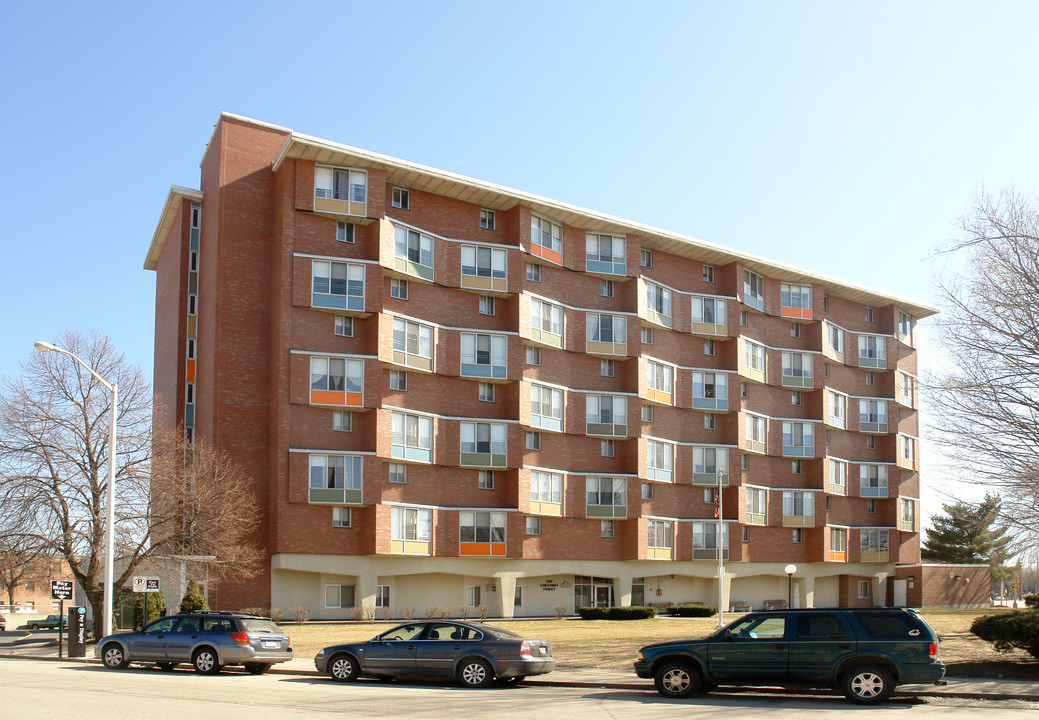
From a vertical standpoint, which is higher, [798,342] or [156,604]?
[798,342]

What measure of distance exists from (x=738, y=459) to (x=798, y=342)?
12107mm

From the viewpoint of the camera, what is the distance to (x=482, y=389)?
57.6 metres

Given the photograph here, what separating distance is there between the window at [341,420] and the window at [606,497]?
1555cm

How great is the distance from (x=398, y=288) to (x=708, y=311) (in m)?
23.7

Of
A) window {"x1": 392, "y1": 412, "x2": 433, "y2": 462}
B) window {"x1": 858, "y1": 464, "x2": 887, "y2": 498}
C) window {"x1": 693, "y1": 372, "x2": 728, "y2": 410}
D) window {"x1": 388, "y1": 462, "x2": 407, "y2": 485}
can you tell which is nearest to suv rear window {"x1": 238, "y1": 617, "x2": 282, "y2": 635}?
window {"x1": 392, "y1": 412, "x2": 433, "y2": 462}

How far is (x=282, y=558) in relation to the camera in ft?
164

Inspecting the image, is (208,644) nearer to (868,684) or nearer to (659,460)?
(868,684)

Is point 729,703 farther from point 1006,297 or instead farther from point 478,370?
point 478,370

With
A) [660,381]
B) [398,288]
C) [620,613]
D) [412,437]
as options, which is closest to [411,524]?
[412,437]

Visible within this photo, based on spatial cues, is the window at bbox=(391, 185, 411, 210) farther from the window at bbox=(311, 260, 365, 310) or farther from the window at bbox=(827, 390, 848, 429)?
the window at bbox=(827, 390, 848, 429)

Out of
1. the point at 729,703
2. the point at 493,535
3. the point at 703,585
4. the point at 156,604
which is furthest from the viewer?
the point at 703,585

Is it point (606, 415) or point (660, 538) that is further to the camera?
point (660, 538)

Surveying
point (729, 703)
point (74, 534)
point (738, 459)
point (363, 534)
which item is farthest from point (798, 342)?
point (729, 703)

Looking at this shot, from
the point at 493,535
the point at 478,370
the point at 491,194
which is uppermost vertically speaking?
the point at 491,194
